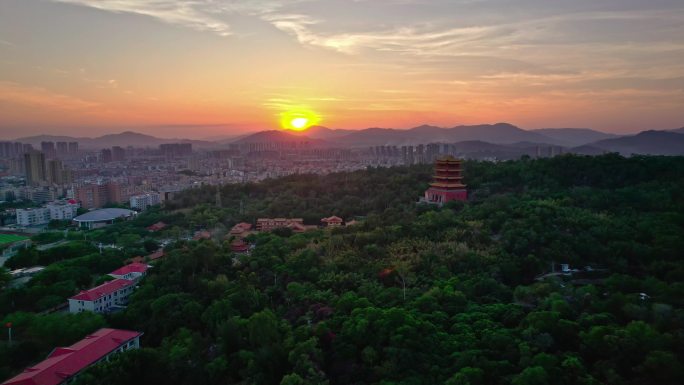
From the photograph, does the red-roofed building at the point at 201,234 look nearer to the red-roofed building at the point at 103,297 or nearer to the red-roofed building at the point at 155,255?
the red-roofed building at the point at 155,255

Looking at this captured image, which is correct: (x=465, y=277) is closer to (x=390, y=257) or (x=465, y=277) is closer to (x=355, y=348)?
(x=390, y=257)

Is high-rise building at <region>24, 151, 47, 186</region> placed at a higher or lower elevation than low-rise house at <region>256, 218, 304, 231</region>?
higher

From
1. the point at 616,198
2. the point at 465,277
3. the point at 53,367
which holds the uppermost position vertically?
the point at 616,198

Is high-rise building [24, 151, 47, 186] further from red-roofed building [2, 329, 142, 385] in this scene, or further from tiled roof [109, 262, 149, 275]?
red-roofed building [2, 329, 142, 385]

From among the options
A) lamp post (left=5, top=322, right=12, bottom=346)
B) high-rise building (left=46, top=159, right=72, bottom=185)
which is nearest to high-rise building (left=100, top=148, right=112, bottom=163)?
high-rise building (left=46, top=159, right=72, bottom=185)

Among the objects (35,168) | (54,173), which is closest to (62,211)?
(54,173)

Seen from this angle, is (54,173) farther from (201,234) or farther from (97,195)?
(201,234)

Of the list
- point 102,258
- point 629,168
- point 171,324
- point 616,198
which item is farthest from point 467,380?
point 629,168
